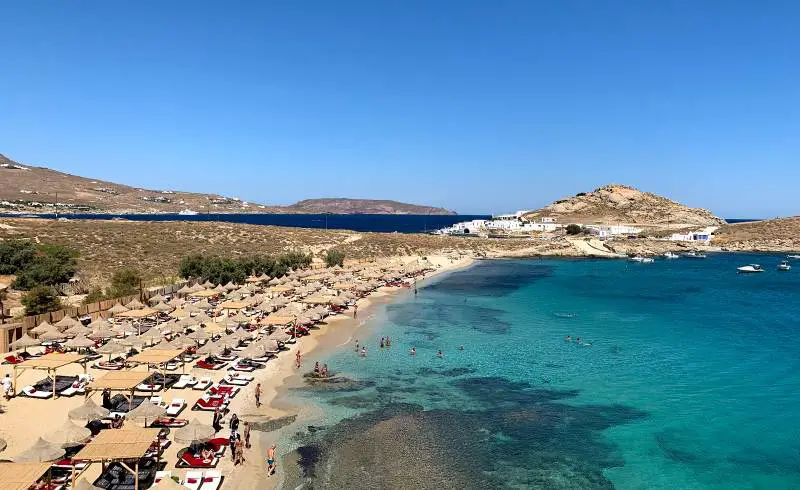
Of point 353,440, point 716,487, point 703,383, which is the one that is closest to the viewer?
point 716,487

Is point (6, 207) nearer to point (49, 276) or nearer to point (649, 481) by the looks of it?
point (49, 276)

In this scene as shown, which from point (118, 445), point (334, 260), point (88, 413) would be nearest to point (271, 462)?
point (118, 445)

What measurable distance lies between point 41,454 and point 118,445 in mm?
2188

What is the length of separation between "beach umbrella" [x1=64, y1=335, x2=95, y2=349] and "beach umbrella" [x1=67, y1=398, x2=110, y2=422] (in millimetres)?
11462

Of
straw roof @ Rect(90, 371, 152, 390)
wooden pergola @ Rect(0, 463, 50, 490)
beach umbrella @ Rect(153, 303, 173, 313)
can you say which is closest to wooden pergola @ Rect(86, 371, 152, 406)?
straw roof @ Rect(90, 371, 152, 390)

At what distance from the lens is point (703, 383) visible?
99.8 feet

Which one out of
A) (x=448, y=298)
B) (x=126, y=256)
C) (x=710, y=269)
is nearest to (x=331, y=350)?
(x=448, y=298)

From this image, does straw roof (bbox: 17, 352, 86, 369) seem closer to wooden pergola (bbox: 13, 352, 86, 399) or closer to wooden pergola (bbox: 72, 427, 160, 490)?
wooden pergola (bbox: 13, 352, 86, 399)

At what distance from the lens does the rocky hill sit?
535ft

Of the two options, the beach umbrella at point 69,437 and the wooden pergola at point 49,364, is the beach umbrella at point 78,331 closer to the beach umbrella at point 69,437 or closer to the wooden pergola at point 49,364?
the wooden pergola at point 49,364

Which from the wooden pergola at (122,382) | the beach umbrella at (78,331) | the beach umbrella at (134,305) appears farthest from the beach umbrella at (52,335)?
the wooden pergola at (122,382)

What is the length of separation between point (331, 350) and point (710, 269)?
8352cm

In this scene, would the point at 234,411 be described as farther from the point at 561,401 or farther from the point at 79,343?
the point at 561,401

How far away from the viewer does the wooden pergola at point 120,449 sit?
16.1m
